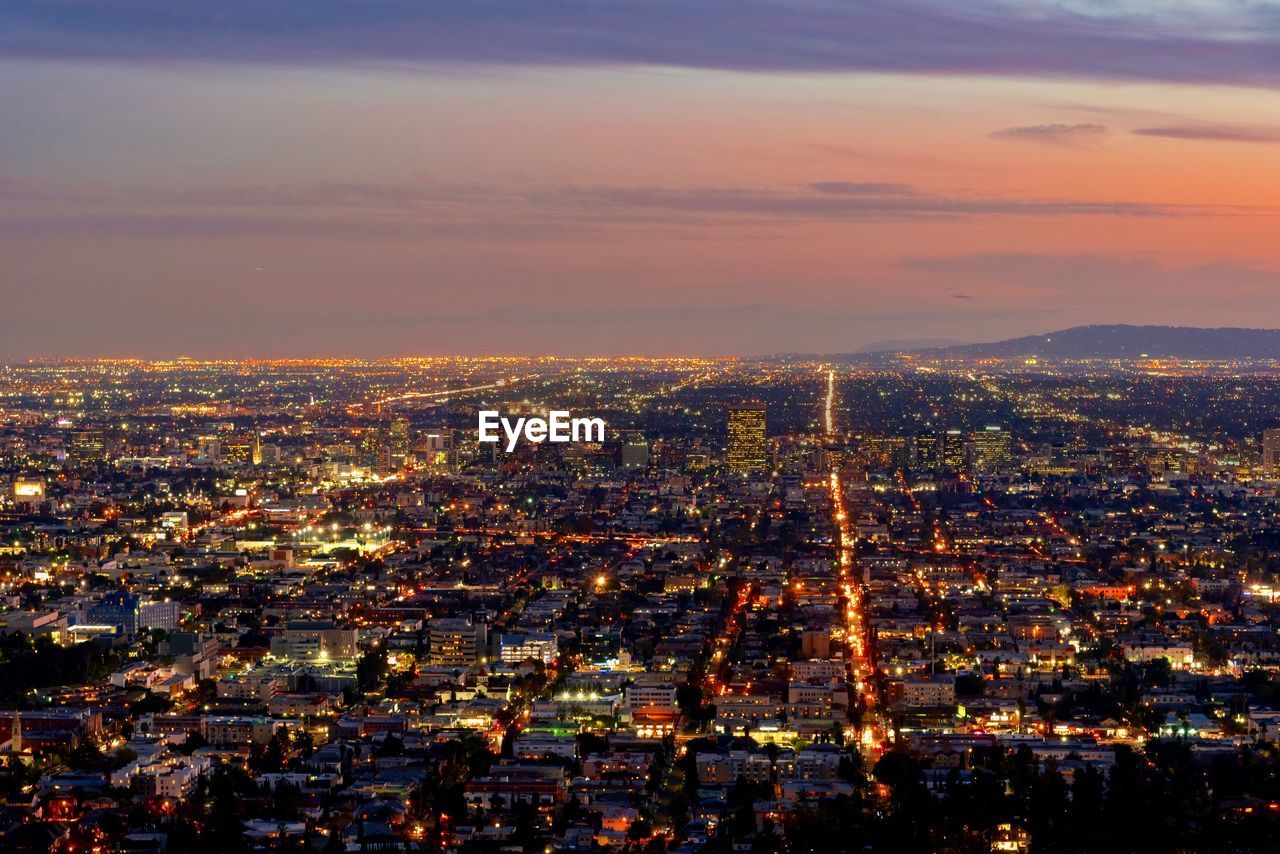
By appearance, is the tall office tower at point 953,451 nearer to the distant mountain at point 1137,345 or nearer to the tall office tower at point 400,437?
the tall office tower at point 400,437

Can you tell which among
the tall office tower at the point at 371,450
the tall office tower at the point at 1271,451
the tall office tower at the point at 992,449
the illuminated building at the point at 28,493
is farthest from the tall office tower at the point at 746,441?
the illuminated building at the point at 28,493

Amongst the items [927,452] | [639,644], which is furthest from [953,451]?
[639,644]

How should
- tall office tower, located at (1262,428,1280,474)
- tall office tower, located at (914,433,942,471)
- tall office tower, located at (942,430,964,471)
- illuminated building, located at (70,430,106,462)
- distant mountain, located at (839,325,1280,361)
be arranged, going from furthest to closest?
distant mountain, located at (839,325,1280,361)
illuminated building, located at (70,430,106,462)
tall office tower, located at (1262,428,1280,474)
tall office tower, located at (942,430,964,471)
tall office tower, located at (914,433,942,471)

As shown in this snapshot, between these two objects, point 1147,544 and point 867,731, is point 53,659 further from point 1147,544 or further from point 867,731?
point 1147,544

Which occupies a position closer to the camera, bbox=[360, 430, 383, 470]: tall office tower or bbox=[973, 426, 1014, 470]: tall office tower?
bbox=[360, 430, 383, 470]: tall office tower

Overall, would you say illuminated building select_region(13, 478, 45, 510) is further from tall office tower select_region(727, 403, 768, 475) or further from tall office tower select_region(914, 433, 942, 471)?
tall office tower select_region(914, 433, 942, 471)

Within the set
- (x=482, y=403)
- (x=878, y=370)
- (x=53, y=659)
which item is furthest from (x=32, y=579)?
(x=878, y=370)

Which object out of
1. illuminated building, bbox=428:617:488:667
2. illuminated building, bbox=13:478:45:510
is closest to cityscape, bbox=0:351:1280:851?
illuminated building, bbox=428:617:488:667

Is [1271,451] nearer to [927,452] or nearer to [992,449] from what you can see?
[992,449]
